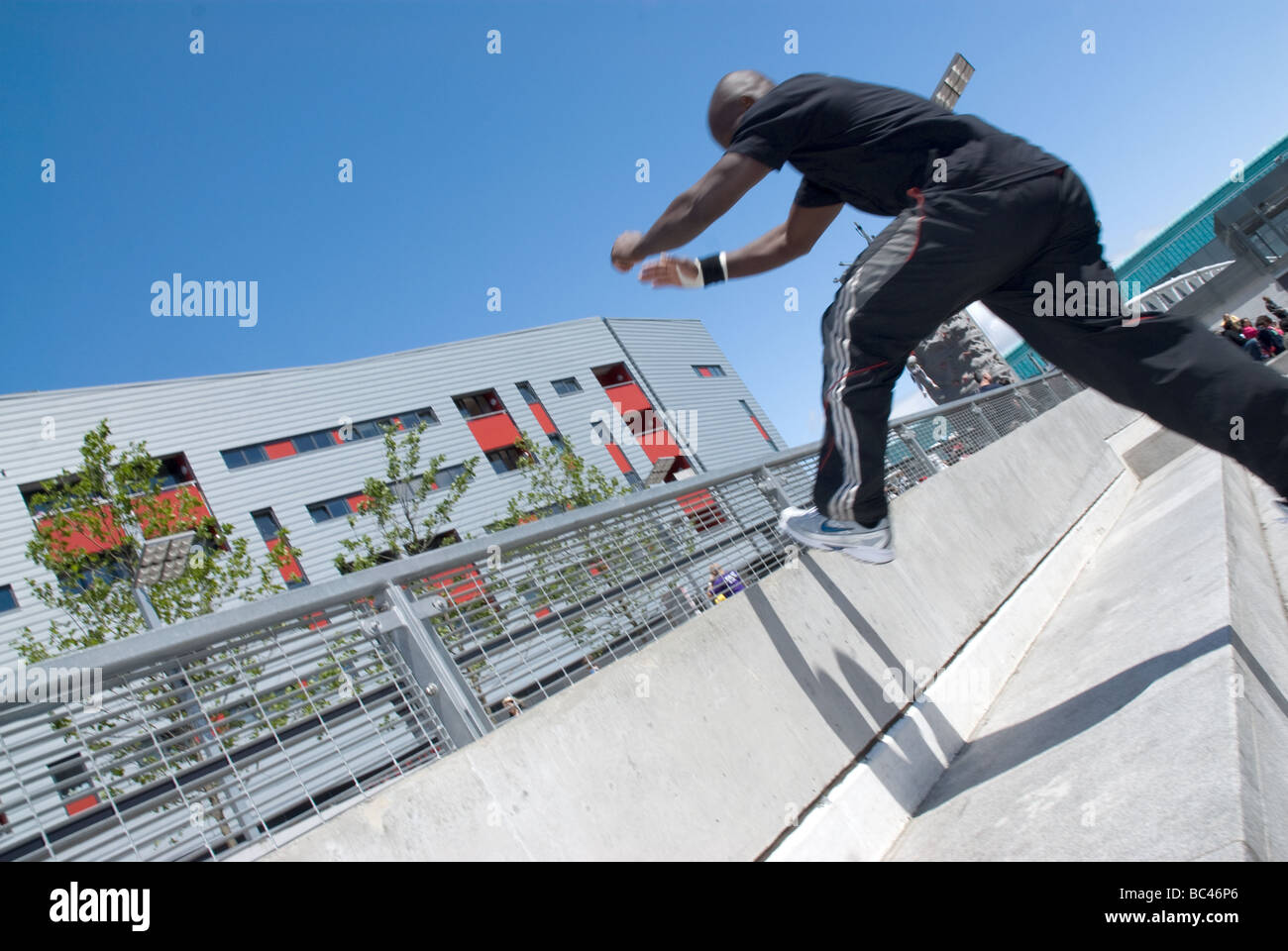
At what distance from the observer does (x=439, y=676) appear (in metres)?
2.40

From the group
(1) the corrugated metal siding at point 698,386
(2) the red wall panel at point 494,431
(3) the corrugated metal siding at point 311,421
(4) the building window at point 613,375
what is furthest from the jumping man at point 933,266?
(4) the building window at point 613,375

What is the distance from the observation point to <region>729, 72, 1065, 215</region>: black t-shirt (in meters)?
2.52

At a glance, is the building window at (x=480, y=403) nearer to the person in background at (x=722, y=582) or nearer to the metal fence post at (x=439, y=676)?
the person in background at (x=722, y=582)

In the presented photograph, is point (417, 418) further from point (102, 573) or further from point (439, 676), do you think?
point (439, 676)

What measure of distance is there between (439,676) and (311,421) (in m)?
38.2

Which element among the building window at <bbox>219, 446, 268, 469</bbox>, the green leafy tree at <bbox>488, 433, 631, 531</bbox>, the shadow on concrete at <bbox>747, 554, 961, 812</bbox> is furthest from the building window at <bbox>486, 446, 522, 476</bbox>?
the shadow on concrete at <bbox>747, 554, 961, 812</bbox>

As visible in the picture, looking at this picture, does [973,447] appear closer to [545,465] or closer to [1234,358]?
[1234,358]

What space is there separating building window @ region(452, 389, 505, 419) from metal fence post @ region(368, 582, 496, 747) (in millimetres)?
40685

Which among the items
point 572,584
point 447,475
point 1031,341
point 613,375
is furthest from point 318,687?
point 613,375

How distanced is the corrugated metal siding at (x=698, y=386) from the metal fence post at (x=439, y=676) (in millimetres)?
45393

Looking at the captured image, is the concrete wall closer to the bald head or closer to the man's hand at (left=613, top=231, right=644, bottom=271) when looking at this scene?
the man's hand at (left=613, top=231, right=644, bottom=271)

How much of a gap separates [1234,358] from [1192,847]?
1.70m
